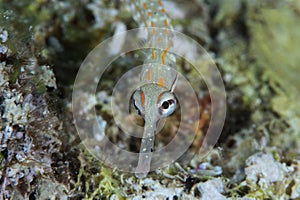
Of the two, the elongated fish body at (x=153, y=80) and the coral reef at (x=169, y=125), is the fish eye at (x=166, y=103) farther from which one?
the coral reef at (x=169, y=125)

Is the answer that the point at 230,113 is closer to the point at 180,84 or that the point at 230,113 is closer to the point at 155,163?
the point at 180,84

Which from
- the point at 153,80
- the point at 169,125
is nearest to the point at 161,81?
the point at 153,80

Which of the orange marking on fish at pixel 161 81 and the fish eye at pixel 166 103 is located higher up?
the orange marking on fish at pixel 161 81

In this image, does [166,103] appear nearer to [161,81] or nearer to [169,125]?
[161,81]

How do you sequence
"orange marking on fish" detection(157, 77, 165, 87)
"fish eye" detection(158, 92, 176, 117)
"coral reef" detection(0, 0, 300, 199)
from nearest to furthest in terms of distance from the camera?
"coral reef" detection(0, 0, 300, 199) < "fish eye" detection(158, 92, 176, 117) < "orange marking on fish" detection(157, 77, 165, 87)

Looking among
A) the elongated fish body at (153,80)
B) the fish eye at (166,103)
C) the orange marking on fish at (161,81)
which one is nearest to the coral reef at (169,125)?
the elongated fish body at (153,80)

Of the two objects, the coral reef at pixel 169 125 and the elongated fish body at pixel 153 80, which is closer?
the coral reef at pixel 169 125

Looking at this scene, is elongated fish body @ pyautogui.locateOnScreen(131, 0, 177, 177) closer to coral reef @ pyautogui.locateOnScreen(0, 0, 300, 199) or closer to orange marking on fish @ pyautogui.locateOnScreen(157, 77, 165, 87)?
orange marking on fish @ pyautogui.locateOnScreen(157, 77, 165, 87)

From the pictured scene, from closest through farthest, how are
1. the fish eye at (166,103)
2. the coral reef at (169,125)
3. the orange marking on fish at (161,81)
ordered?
1. the coral reef at (169,125)
2. the fish eye at (166,103)
3. the orange marking on fish at (161,81)

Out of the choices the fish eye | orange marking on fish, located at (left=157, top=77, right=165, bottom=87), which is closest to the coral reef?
the fish eye
